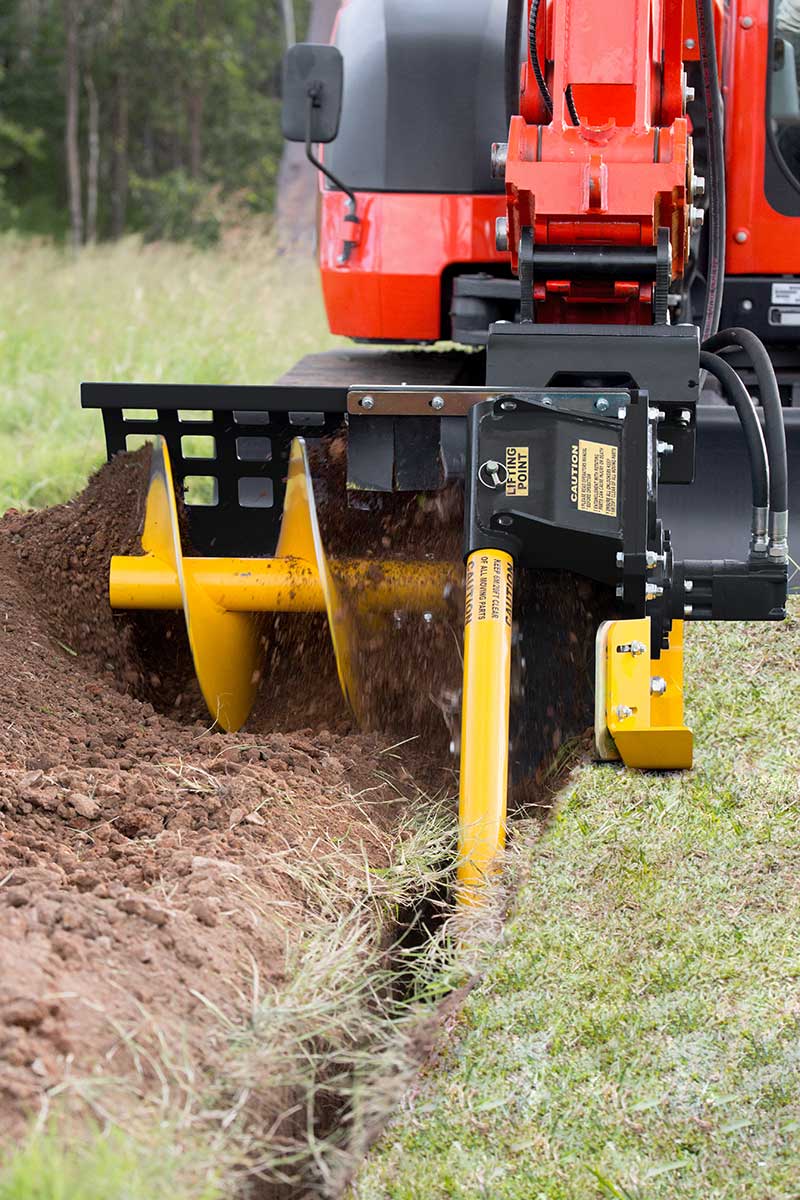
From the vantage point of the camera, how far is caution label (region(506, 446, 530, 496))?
253 centimetres

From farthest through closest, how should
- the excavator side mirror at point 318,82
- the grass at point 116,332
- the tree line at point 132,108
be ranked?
the tree line at point 132,108, the grass at point 116,332, the excavator side mirror at point 318,82

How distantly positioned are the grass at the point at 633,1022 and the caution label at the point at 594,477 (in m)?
0.66

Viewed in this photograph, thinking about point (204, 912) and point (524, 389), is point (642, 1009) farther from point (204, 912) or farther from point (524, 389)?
point (524, 389)

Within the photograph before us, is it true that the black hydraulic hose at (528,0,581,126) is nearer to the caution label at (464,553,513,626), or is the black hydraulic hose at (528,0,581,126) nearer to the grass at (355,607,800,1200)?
the caution label at (464,553,513,626)

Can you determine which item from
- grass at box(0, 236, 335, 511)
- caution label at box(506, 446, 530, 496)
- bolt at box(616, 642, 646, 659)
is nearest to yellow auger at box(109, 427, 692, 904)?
bolt at box(616, 642, 646, 659)

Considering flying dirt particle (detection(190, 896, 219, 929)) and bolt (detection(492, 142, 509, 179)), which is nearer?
flying dirt particle (detection(190, 896, 219, 929))

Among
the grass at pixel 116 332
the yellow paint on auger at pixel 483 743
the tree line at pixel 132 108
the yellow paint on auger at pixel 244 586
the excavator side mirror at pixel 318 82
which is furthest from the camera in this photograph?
the tree line at pixel 132 108

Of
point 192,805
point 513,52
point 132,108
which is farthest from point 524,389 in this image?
point 132,108

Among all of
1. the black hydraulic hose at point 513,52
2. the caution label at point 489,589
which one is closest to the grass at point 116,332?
the black hydraulic hose at point 513,52

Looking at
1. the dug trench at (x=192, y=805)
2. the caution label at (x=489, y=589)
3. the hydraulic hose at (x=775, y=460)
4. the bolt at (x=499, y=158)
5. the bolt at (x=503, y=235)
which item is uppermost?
Result: the bolt at (x=499, y=158)

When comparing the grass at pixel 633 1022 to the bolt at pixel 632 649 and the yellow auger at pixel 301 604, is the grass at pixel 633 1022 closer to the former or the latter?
the yellow auger at pixel 301 604

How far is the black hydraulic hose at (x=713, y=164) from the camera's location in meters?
3.30

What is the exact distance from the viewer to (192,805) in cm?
245

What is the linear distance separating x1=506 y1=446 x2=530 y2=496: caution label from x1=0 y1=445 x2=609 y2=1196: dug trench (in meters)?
0.54
